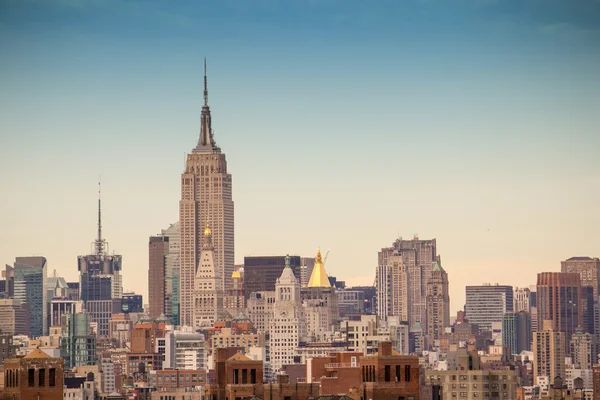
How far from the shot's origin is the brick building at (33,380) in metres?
75.9

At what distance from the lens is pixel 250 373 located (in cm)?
7938

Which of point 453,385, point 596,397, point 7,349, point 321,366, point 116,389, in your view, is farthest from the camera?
point 116,389

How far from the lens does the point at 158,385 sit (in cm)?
17050

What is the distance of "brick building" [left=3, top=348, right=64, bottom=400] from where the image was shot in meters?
75.9

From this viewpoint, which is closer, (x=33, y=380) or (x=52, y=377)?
(x=33, y=380)

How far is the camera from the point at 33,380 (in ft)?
250

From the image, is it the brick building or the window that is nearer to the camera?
the brick building

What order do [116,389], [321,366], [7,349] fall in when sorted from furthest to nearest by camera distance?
[116,389], [7,349], [321,366]

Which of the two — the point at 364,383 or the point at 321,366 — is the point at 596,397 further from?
the point at 364,383

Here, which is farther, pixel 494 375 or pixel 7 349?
pixel 7 349

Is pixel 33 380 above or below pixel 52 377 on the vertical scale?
below

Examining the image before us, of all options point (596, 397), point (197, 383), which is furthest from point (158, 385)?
point (596, 397)

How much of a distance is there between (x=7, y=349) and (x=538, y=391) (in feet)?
135

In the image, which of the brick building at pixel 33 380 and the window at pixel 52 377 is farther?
the window at pixel 52 377
